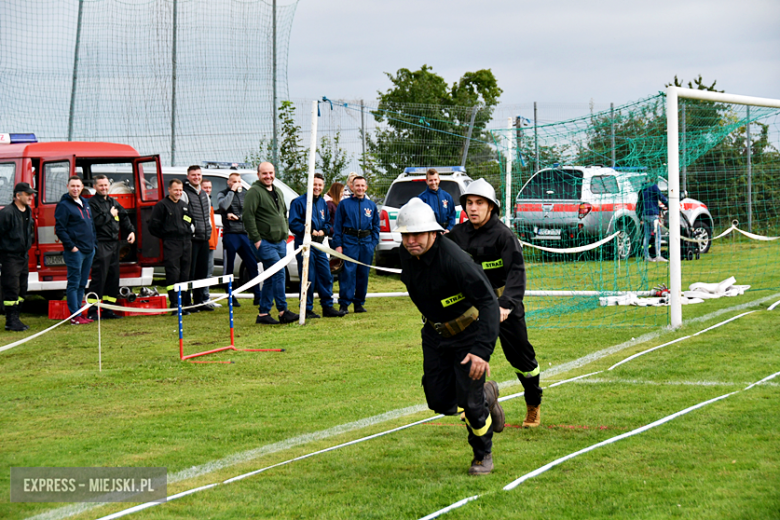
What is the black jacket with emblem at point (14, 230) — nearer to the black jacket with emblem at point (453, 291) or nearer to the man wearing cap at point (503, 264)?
the man wearing cap at point (503, 264)

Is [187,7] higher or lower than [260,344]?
higher

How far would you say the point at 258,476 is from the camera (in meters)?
4.98

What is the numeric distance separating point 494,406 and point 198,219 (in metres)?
8.46

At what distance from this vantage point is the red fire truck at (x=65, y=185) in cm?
1239

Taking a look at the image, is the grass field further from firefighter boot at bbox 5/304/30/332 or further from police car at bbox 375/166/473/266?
police car at bbox 375/166/473/266

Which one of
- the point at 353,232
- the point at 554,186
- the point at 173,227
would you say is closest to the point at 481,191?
the point at 353,232

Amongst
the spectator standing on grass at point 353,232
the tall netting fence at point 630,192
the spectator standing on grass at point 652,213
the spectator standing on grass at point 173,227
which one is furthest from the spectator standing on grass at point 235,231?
the spectator standing on grass at point 652,213

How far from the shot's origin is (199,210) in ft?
42.1

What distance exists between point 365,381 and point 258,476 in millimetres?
2756

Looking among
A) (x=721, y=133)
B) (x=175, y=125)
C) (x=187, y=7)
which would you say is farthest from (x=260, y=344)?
(x=187, y=7)

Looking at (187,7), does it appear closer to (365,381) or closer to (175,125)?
(175,125)

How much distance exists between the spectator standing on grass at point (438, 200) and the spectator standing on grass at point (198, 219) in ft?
11.3

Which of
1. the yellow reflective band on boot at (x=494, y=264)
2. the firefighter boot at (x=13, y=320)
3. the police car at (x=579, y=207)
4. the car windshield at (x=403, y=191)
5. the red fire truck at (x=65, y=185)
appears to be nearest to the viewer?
the yellow reflective band on boot at (x=494, y=264)

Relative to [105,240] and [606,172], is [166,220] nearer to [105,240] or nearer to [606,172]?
[105,240]
